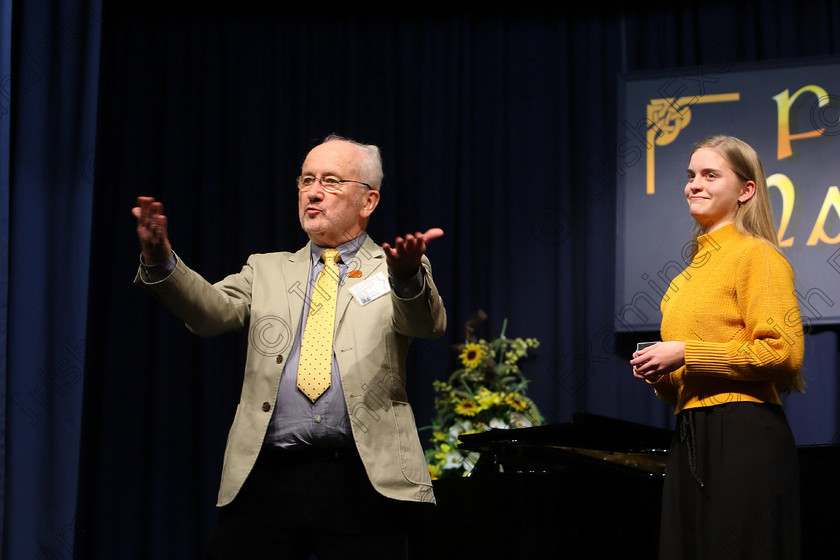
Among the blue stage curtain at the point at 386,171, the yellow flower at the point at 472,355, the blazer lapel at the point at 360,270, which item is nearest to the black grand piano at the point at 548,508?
the blazer lapel at the point at 360,270

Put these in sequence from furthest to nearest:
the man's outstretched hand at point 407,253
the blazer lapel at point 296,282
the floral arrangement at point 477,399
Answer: the floral arrangement at point 477,399, the blazer lapel at point 296,282, the man's outstretched hand at point 407,253

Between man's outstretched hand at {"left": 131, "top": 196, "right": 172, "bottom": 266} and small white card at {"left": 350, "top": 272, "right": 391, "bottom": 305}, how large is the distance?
1.65ft

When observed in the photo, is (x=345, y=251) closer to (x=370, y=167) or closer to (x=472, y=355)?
(x=370, y=167)

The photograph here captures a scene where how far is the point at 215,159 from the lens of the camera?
15.6 ft

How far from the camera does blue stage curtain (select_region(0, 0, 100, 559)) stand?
3.65 metres

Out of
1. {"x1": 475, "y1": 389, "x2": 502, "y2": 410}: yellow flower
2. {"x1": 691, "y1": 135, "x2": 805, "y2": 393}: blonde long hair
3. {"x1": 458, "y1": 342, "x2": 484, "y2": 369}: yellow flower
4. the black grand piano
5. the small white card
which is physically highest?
{"x1": 691, "y1": 135, "x2": 805, "y2": 393}: blonde long hair

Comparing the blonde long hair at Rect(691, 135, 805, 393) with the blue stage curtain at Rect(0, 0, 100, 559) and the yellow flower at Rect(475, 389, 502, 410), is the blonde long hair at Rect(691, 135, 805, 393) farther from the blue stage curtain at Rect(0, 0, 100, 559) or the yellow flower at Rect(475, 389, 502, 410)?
the blue stage curtain at Rect(0, 0, 100, 559)

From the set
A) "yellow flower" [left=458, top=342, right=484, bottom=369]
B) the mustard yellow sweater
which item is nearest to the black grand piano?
the mustard yellow sweater

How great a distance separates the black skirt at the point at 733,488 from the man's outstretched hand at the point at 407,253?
2.57 feet

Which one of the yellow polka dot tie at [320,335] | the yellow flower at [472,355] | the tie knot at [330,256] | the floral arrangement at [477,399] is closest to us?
the yellow polka dot tie at [320,335]

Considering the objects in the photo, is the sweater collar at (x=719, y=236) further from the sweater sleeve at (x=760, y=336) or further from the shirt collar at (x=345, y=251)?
the shirt collar at (x=345, y=251)

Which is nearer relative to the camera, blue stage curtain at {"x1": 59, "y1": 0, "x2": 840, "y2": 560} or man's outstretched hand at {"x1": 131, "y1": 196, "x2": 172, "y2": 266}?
man's outstretched hand at {"x1": 131, "y1": 196, "x2": 172, "y2": 266}

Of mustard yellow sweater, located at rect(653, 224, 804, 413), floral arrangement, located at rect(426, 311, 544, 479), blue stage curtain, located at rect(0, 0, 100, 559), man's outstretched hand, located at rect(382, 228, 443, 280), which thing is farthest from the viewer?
floral arrangement, located at rect(426, 311, 544, 479)

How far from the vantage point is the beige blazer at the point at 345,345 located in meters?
2.13
